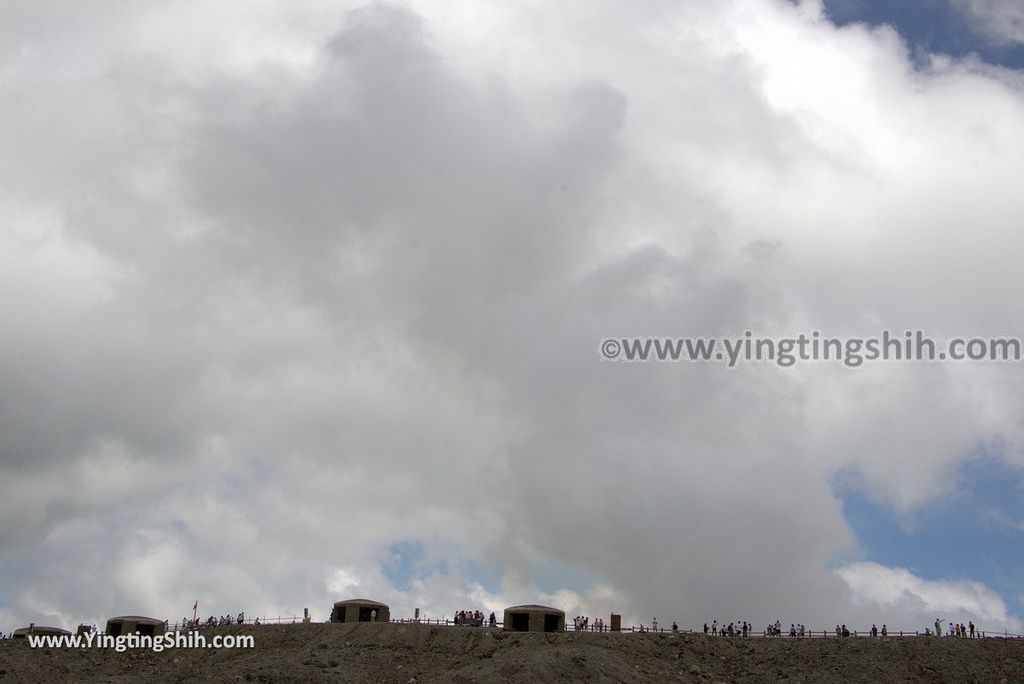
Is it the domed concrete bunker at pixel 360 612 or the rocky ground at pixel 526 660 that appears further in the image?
the domed concrete bunker at pixel 360 612

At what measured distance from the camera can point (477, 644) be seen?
70.3 m

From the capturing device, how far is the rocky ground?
6256 centimetres

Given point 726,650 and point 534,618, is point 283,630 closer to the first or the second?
point 534,618

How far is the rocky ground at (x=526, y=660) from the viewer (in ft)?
205

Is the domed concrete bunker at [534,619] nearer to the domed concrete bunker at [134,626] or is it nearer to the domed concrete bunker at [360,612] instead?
the domed concrete bunker at [360,612]

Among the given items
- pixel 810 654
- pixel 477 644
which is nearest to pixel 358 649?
pixel 477 644

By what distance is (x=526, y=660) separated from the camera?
206ft

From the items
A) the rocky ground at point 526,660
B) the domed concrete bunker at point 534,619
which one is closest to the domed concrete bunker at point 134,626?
the rocky ground at point 526,660

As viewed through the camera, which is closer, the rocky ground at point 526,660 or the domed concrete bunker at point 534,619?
the rocky ground at point 526,660

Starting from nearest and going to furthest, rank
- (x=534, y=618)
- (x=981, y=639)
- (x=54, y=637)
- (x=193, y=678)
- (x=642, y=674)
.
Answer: (x=193, y=678) → (x=642, y=674) → (x=981, y=639) → (x=534, y=618) → (x=54, y=637)

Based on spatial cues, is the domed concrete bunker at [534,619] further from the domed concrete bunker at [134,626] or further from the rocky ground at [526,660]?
the domed concrete bunker at [134,626]

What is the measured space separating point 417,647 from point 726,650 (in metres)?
21.4

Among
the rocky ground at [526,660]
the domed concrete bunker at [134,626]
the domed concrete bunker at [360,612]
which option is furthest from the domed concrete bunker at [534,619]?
the domed concrete bunker at [134,626]

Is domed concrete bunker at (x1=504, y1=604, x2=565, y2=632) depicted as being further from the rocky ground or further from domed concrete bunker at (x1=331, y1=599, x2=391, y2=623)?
domed concrete bunker at (x1=331, y1=599, x2=391, y2=623)
